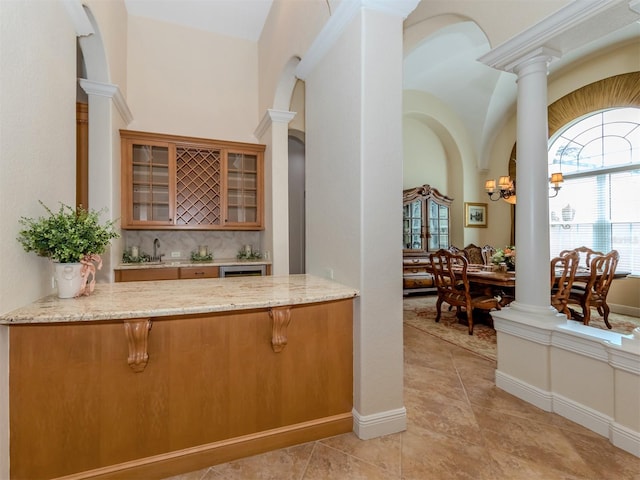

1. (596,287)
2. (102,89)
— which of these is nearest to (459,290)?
(596,287)

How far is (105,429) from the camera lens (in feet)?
5.08

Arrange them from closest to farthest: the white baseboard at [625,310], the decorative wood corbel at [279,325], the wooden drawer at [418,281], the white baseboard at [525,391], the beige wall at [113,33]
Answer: the decorative wood corbel at [279,325]
the white baseboard at [525,391]
the beige wall at [113,33]
the white baseboard at [625,310]
the wooden drawer at [418,281]

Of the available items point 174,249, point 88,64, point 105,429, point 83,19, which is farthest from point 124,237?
point 105,429

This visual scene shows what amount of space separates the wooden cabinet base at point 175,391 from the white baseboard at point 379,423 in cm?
8

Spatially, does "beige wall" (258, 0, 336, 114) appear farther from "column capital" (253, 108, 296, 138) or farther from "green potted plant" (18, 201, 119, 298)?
"green potted plant" (18, 201, 119, 298)

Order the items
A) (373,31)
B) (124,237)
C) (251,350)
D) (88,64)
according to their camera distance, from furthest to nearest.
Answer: (124,237) < (88,64) < (373,31) < (251,350)

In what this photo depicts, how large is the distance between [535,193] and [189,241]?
398 cm

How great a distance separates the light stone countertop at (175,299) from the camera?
4.61 ft

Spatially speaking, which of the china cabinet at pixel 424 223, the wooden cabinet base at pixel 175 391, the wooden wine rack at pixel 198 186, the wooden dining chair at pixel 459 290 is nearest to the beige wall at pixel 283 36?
the wooden wine rack at pixel 198 186

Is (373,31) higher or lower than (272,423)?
higher

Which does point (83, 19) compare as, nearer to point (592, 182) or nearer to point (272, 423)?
point (272, 423)

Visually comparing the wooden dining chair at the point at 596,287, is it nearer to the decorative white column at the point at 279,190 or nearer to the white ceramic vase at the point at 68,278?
the decorative white column at the point at 279,190

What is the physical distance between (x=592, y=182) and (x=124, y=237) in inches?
280

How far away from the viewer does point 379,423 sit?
6.45 feet
